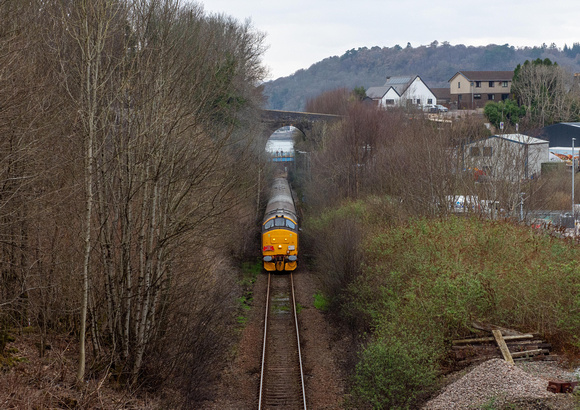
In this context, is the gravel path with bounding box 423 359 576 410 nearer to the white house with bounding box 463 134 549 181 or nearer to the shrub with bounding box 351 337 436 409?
the shrub with bounding box 351 337 436 409

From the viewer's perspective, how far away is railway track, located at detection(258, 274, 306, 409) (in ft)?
44.5

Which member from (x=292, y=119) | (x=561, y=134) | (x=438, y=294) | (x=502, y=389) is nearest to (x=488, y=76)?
(x=561, y=134)

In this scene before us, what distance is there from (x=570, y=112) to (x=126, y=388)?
62.4 meters

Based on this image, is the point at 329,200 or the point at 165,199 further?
the point at 329,200

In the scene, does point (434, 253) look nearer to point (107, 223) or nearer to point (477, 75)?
point (107, 223)

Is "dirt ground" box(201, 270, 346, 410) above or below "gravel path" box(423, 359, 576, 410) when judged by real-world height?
below

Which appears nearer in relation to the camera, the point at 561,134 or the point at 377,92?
the point at 561,134

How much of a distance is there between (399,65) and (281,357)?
546ft

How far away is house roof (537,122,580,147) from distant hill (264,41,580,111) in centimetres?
9658

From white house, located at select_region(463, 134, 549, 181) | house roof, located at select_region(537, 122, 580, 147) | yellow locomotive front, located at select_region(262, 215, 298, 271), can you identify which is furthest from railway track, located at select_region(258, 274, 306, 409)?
house roof, located at select_region(537, 122, 580, 147)

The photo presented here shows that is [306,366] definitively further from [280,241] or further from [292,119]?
[292,119]

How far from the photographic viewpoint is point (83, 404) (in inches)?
364

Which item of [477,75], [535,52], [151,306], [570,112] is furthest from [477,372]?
[535,52]

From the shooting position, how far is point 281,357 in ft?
53.1
